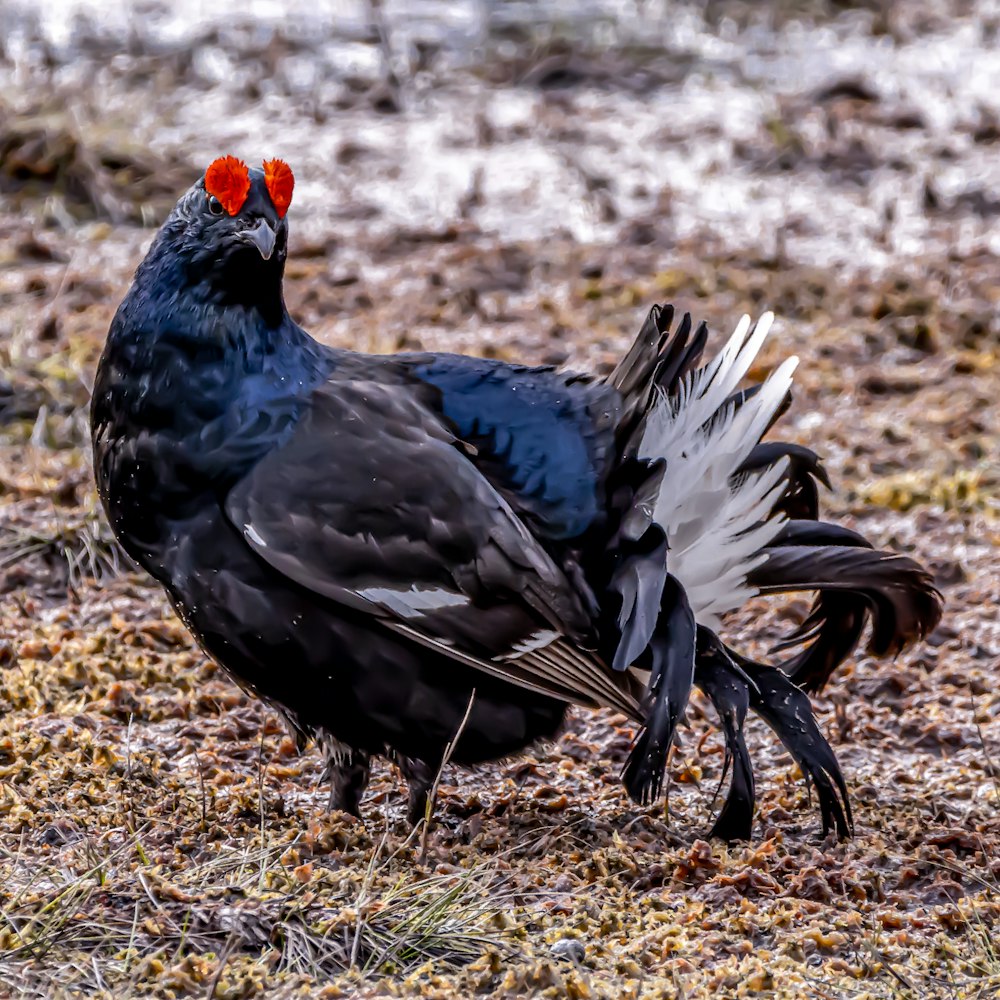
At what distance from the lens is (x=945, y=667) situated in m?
6.07

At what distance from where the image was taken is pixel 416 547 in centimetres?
454

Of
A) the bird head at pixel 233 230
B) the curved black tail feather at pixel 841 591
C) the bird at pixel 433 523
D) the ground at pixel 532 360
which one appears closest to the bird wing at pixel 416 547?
the bird at pixel 433 523

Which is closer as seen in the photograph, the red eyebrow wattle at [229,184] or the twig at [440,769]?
the twig at [440,769]

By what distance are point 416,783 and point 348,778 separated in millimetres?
189

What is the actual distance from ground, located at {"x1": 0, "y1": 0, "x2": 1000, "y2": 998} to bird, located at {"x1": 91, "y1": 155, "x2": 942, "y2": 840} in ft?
1.14

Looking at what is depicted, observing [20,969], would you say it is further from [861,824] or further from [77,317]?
[77,317]

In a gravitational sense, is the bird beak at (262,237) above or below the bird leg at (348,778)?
above

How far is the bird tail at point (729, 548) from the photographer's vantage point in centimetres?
473

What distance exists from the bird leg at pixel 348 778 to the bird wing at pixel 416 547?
48cm

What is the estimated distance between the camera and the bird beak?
4.56 metres

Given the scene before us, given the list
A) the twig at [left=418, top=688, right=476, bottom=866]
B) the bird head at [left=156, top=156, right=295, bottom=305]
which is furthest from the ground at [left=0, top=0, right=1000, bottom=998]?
the bird head at [left=156, top=156, right=295, bottom=305]

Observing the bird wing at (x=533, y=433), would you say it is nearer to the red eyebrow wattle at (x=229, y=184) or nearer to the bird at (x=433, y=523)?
the bird at (x=433, y=523)

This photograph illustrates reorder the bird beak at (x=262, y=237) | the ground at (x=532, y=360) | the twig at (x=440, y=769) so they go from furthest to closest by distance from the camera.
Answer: the bird beak at (x=262, y=237)
the twig at (x=440, y=769)
the ground at (x=532, y=360)

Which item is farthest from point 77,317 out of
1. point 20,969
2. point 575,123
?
point 20,969
